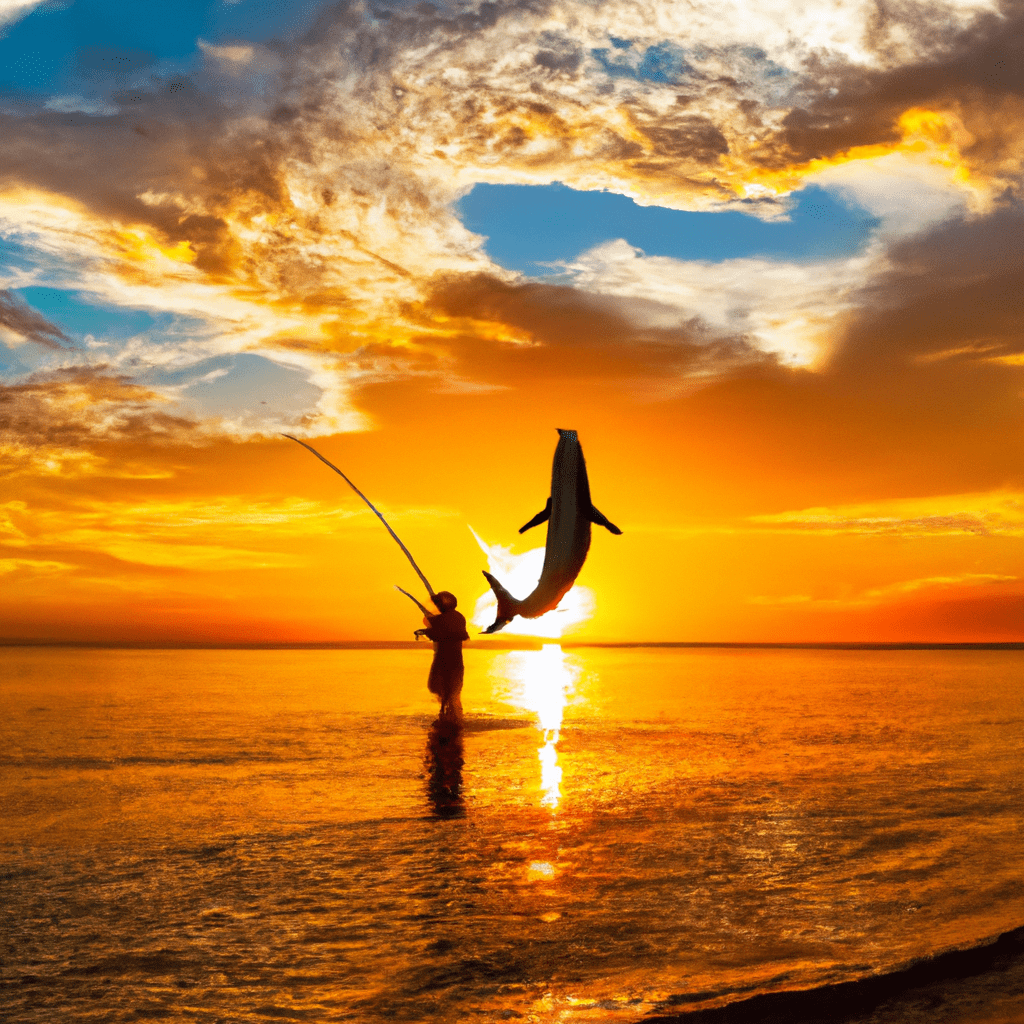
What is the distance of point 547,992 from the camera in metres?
7.11

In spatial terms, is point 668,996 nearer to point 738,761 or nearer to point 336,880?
point 336,880

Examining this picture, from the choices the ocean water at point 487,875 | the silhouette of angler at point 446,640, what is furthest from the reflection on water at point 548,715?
the silhouette of angler at point 446,640

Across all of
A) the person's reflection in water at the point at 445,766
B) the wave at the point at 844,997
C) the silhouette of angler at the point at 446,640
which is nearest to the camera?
the wave at the point at 844,997

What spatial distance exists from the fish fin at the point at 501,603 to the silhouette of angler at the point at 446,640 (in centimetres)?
1205

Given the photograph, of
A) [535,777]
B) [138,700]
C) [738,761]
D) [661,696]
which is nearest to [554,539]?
[535,777]

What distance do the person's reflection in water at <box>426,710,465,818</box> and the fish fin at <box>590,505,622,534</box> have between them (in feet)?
23.6

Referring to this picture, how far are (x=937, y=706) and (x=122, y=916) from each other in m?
35.9

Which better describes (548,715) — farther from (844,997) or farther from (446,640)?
(844,997)

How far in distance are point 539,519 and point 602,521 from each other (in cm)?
57

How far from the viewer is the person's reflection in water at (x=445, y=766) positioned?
46.4 ft

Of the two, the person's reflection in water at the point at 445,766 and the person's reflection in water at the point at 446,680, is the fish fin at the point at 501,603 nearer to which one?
the person's reflection in water at the point at 445,766

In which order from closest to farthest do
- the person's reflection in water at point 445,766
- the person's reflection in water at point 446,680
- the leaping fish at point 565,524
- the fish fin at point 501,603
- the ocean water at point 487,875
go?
the ocean water at point 487,875, the leaping fish at point 565,524, the fish fin at point 501,603, the person's reflection in water at point 445,766, the person's reflection in water at point 446,680

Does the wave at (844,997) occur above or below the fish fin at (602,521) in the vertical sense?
below

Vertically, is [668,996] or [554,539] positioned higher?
[554,539]
